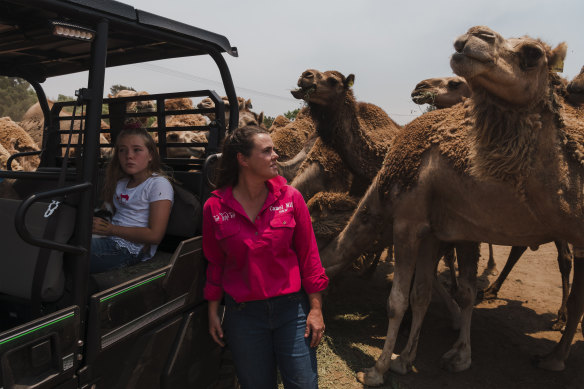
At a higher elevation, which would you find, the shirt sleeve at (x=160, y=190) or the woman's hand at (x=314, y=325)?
the shirt sleeve at (x=160, y=190)

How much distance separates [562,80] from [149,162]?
129 inches

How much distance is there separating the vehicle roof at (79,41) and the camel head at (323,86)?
133 inches

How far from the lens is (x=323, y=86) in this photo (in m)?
6.45

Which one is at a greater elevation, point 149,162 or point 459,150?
point 459,150

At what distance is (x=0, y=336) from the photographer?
5.04ft

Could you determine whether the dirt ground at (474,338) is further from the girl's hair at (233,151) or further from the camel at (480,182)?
the girl's hair at (233,151)

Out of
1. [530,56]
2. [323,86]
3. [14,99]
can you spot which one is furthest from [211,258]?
[14,99]

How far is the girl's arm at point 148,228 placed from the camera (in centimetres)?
262

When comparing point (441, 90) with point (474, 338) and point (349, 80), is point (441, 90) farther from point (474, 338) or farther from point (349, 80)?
point (474, 338)

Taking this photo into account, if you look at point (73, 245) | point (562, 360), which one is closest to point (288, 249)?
point (73, 245)

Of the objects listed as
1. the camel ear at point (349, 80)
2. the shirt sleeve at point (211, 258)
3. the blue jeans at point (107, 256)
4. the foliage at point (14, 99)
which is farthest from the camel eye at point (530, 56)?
the foliage at point (14, 99)

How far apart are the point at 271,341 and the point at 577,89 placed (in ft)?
9.60

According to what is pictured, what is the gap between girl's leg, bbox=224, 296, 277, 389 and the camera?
2355 mm

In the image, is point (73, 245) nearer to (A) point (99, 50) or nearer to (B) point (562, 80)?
(A) point (99, 50)
